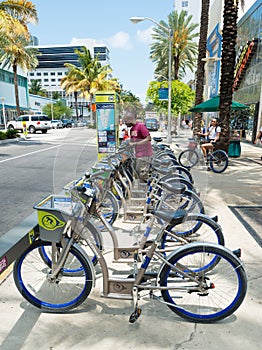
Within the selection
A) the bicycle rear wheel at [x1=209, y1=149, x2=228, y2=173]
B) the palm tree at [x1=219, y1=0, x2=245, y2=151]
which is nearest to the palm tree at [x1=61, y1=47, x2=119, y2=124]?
the palm tree at [x1=219, y1=0, x2=245, y2=151]

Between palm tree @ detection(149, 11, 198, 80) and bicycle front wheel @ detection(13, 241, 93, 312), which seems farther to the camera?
palm tree @ detection(149, 11, 198, 80)

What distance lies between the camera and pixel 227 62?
1095 cm

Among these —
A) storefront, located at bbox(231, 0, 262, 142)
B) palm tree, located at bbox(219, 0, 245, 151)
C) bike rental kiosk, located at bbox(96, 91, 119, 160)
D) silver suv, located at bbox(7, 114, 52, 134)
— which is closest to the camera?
bike rental kiosk, located at bbox(96, 91, 119, 160)

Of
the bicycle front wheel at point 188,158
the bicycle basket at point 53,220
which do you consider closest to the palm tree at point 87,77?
the bicycle front wheel at point 188,158

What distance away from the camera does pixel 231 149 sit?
12648 millimetres

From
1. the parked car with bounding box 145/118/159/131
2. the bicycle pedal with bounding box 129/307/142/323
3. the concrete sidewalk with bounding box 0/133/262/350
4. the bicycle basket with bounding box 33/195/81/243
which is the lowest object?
the concrete sidewalk with bounding box 0/133/262/350

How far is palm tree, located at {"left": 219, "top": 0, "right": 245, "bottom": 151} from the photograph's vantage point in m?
10.6

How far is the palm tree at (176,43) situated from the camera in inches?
1136

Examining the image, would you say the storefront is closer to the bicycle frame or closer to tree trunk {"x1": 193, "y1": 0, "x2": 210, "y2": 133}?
tree trunk {"x1": 193, "y1": 0, "x2": 210, "y2": 133}

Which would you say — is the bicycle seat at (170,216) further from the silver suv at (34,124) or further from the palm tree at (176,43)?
the silver suv at (34,124)

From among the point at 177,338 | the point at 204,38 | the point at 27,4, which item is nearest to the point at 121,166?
the point at 177,338

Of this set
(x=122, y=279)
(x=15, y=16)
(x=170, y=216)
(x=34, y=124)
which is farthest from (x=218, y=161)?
(x=34, y=124)

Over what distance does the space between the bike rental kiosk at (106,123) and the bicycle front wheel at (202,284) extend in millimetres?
6147

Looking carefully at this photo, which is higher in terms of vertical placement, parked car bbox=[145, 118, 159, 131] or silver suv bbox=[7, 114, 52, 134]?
parked car bbox=[145, 118, 159, 131]
